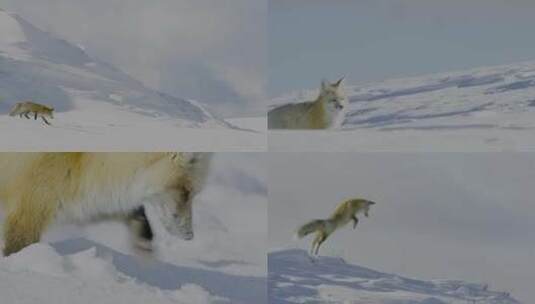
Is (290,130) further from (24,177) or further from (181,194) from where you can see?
(24,177)

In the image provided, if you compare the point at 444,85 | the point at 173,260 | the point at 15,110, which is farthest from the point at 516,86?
the point at 15,110

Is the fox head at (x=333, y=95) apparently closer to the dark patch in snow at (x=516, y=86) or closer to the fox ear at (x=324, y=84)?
the fox ear at (x=324, y=84)

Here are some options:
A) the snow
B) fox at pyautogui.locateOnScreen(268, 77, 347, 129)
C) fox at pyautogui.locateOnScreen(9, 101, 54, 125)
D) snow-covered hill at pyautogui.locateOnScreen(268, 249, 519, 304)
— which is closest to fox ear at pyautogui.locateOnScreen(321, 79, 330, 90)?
fox at pyautogui.locateOnScreen(268, 77, 347, 129)

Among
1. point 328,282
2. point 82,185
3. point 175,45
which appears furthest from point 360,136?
point 82,185

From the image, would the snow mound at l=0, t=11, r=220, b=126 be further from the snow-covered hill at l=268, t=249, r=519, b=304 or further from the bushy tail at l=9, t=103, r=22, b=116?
the snow-covered hill at l=268, t=249, r=519, b=304

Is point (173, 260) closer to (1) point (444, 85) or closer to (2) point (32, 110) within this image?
(2) point (32, 110)

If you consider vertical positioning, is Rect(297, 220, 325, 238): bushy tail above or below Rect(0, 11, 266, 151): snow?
below

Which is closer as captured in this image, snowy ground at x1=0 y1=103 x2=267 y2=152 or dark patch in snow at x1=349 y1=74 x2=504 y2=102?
dark patch in snow at x1=349 y1=74 x2=504 y2=102
